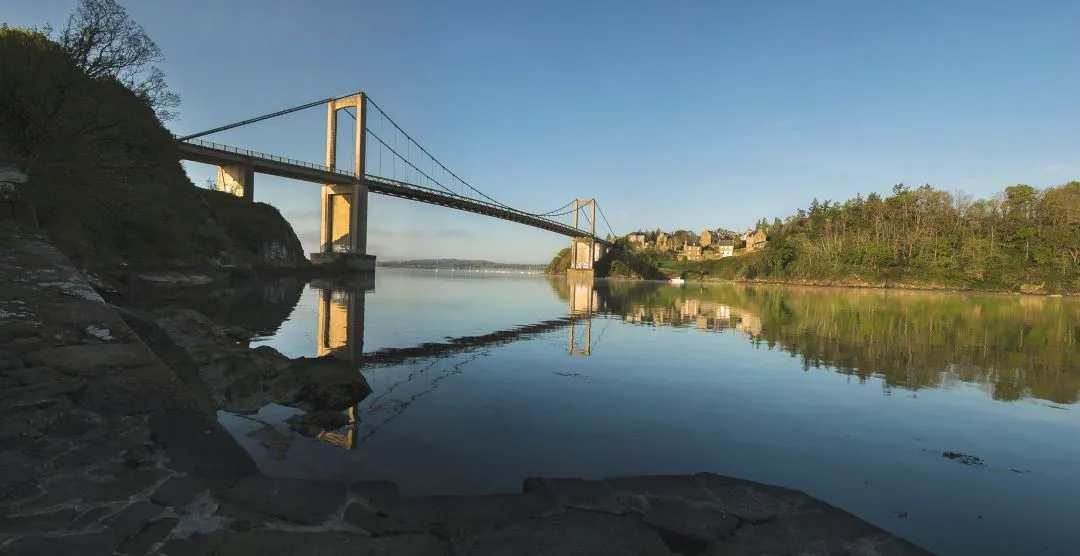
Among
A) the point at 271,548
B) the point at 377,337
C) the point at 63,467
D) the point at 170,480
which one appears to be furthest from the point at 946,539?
the point at 377,337

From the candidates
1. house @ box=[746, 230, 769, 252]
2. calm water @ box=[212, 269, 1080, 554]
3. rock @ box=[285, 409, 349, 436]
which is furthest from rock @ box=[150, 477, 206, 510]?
house @ box=[746, 230, 769, 252]

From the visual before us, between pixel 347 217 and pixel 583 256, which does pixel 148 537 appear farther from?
pixel 583 256

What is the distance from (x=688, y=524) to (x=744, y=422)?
18.4ft

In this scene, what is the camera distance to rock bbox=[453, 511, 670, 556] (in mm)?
3908

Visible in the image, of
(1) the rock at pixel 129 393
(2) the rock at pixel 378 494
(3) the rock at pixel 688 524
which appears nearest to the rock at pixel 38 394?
(1) the rock at pixel 129 393

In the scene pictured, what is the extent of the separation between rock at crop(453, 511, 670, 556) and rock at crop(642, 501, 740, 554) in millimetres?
278

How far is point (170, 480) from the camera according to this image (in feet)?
13.8

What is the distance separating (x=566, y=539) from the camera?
4121mm

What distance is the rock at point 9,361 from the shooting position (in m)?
5.17

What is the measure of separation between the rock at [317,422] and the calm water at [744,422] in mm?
293

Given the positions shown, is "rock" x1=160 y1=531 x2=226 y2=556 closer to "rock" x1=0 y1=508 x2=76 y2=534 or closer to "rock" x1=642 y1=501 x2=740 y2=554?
"rock" x1=0 y1=508 x2=76 y2=534

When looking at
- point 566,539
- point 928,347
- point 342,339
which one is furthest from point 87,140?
point 928,347

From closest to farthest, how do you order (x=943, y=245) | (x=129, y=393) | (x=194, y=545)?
1. (x=194, y=545)
2. (x=129, y=393)
3. (x=943, y=245)

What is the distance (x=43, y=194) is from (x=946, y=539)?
2799 centimetres
